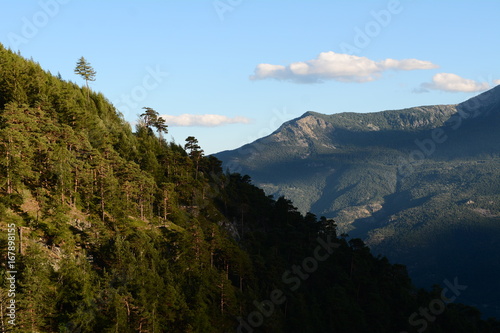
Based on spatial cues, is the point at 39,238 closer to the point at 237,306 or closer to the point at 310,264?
the point at 237,306

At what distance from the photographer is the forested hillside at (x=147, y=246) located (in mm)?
60344

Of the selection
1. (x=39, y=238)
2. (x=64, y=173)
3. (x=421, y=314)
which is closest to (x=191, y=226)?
(x=64, y=173)

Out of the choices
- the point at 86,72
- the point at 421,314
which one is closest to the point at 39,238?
the point at 86,72

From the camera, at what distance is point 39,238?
62625mm

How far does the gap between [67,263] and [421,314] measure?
91239mm

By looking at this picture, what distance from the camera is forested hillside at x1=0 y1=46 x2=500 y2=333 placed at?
60344 mm

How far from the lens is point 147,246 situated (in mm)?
76812

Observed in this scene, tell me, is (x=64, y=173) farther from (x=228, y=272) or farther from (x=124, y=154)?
(x=228, y=272)

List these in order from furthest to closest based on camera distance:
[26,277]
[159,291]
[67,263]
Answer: [159,291]
[67,263]
[26,277]

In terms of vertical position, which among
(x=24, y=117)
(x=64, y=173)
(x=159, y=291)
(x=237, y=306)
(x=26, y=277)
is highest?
(x=24, y=117)

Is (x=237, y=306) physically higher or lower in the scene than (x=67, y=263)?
lower

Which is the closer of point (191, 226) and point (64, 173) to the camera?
point (64, 173)

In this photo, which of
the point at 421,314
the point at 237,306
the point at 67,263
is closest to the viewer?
the point at 67,263

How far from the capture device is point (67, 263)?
6078 cm
